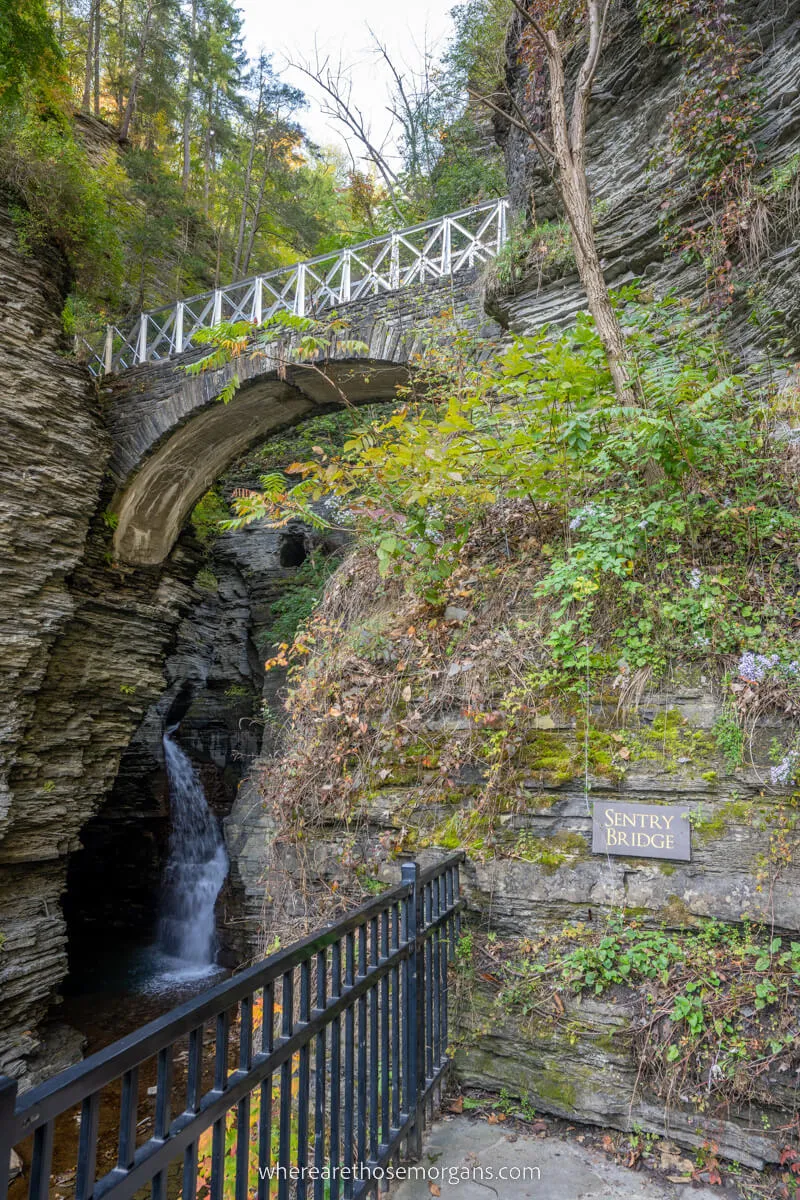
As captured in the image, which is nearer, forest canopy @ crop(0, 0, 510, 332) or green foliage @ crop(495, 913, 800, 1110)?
green foliage @ crop(495, 913, 800, 1110)

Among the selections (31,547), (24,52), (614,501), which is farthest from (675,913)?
(24,52)

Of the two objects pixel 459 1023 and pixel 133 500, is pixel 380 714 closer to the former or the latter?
pixel 459 1023

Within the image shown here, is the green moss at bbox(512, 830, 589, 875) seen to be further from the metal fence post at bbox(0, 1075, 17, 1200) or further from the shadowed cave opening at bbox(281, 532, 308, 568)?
the shadowed cave opening at bbox(281, 532, 308, 568)

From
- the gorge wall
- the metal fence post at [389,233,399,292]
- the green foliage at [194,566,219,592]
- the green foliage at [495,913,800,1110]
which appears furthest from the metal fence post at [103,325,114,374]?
the green foliage at [495,913,800,1110]

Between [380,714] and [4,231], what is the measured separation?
9.23 m

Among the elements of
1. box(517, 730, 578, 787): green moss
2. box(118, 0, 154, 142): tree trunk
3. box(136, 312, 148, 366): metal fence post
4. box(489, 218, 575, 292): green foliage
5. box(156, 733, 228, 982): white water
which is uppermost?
box(118, 0, 154, 142): tree trunk

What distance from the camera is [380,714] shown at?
3.92 meters

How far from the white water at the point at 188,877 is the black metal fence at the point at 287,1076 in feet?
25.4

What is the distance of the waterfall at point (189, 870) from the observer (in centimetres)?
1085

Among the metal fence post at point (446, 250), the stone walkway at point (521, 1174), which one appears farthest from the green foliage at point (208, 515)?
the stone walkway at point (521, 1174)

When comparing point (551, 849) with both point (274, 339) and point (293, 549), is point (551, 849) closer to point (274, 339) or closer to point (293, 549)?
point (274, 339)

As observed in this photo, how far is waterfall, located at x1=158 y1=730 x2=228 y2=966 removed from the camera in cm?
1085

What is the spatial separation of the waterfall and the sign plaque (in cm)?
940

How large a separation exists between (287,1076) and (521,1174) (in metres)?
1.39
